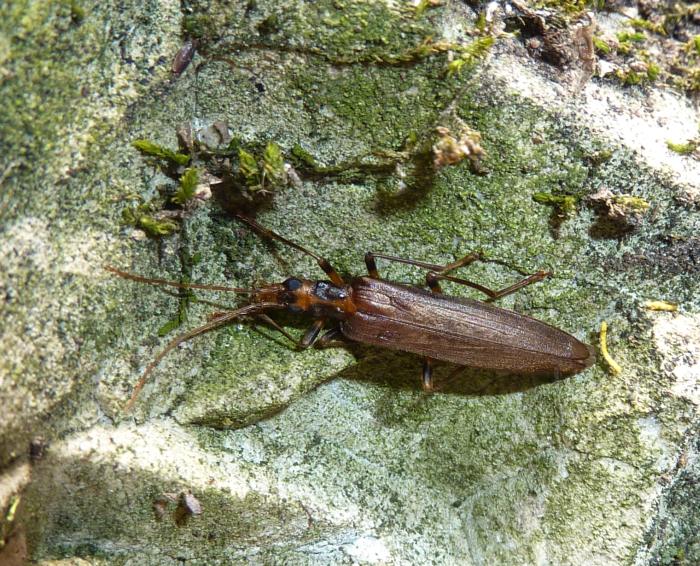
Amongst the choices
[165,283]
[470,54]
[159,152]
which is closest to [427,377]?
[165,283]

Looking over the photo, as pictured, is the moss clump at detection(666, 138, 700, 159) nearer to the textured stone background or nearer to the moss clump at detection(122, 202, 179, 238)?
the textured stone background

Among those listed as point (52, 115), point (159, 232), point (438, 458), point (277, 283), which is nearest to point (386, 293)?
point (277, 283)

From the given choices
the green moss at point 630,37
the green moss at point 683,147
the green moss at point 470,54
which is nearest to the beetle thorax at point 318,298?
the green moss at point 470,54

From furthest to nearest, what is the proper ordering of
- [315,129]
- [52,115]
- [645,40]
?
[645,40], [315,129], [52,115]

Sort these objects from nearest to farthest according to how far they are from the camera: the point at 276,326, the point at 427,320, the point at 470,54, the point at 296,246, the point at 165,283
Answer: the point at 470,54, the point at 165,283, the point at 296,246, the point at 276,326, the point at 427,320

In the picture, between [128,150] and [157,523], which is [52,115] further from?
[157,523]

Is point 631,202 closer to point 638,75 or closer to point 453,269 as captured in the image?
point 638,75
